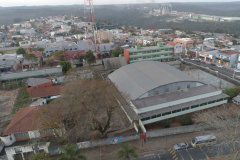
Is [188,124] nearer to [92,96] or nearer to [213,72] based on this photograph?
[92,96]

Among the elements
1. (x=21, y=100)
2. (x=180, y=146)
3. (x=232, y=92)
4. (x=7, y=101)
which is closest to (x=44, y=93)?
(x=21, y=100)

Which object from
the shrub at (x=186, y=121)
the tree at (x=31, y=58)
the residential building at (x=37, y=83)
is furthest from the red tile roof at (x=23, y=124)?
the tree at (x=31, y=58)

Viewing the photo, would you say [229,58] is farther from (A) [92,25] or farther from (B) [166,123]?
(A) [92,25]

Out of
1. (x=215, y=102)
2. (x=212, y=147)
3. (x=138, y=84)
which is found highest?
(x=138, y=84)

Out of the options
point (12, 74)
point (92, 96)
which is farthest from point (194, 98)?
point (12, 74)

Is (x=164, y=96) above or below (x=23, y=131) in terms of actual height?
above

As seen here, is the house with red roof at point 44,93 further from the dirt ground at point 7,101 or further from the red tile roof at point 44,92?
the dirt ground at point 7,101
